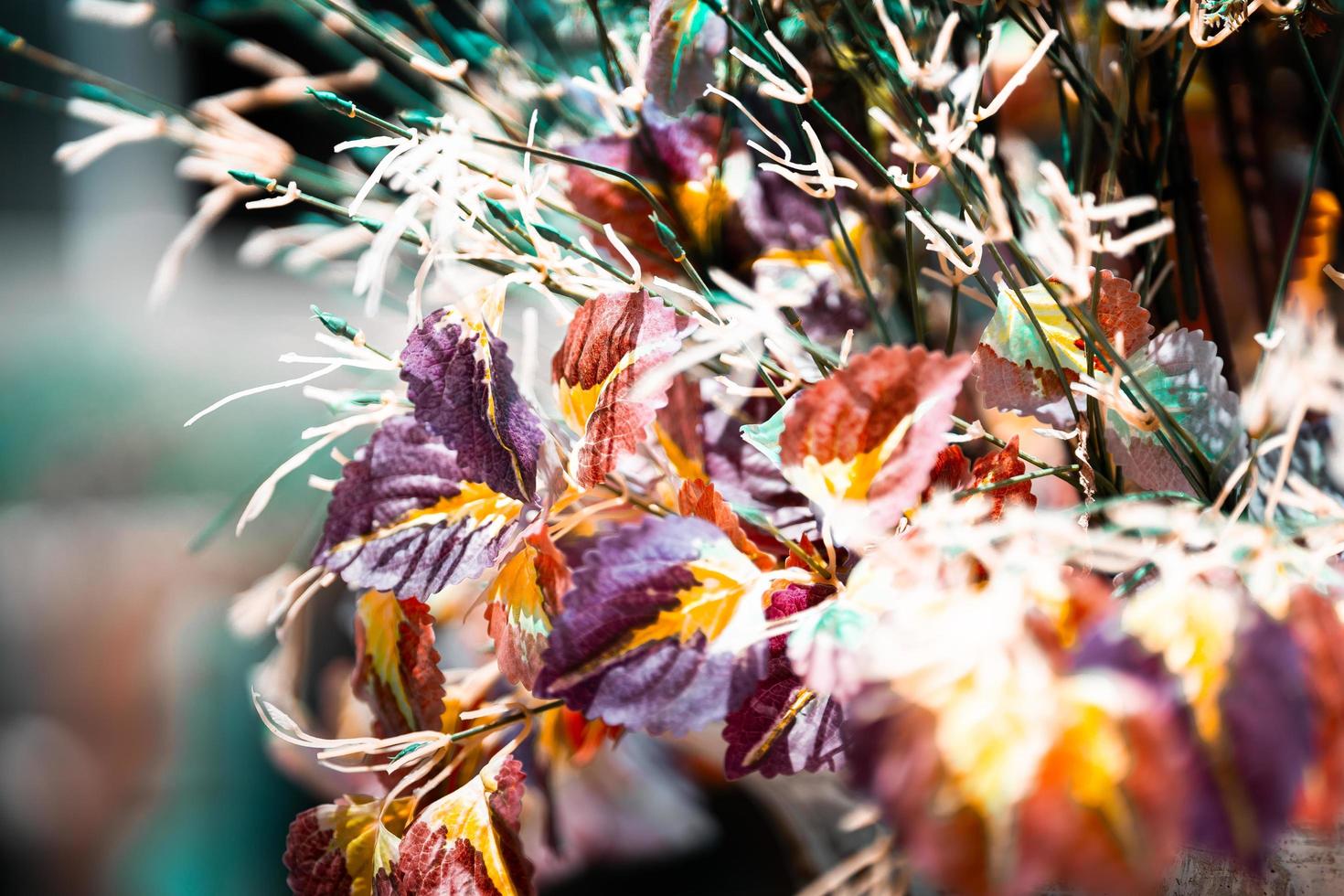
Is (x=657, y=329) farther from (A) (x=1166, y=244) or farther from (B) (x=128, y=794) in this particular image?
(B) (x=128, y=794)

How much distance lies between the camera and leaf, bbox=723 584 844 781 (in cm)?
16

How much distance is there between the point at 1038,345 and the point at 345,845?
0.16 m

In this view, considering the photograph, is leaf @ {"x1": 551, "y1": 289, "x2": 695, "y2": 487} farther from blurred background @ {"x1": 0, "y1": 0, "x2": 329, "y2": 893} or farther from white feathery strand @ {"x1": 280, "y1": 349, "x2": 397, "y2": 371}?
blurred background @ {"x1": 0, "y1": 0, "x2": 329, "y2": 893}

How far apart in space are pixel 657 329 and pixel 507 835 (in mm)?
95

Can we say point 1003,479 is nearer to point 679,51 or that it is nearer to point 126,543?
point 679,51

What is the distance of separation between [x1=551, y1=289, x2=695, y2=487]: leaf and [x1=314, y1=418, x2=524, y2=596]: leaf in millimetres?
22

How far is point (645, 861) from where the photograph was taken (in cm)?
51

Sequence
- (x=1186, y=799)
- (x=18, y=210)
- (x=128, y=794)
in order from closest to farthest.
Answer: (x=1186, y=799) → (x=128, y=794) → (x=18, y=210)

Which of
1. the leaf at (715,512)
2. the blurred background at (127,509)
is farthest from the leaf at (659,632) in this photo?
the blurred background at (127,509)

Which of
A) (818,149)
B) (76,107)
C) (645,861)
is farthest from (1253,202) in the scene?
(645,861)


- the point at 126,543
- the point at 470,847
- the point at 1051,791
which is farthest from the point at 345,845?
the point at 126,543

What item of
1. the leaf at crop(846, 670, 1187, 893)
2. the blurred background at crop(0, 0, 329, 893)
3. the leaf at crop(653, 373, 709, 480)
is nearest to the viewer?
the leaf at crop(846, 670, 1187, 893)

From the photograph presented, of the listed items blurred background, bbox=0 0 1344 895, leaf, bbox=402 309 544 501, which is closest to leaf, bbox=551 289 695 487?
leaf, bbox=402 309 544 501

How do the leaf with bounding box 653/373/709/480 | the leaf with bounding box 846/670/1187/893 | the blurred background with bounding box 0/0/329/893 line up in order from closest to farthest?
1. the leaf with bounding box 846/670/1187/893
2. the leaf with bounding box 653/373/709/480
3. the blurred background with bounding box 0/0/329/893
